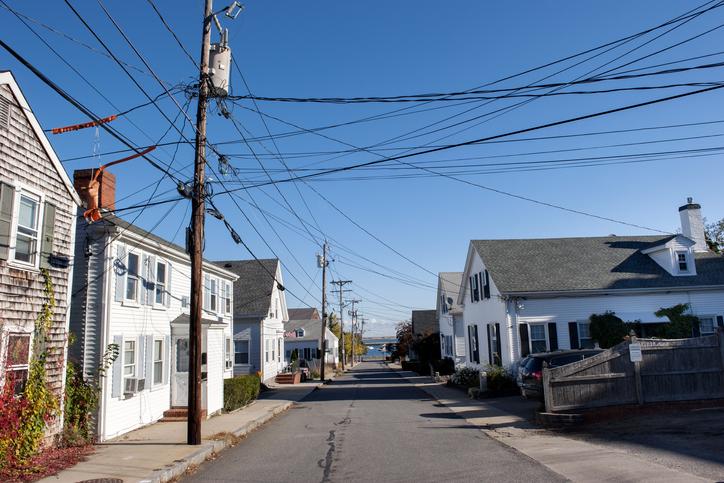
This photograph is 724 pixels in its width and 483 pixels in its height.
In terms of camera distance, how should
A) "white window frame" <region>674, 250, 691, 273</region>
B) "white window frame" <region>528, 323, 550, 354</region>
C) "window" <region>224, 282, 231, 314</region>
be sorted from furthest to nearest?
"window" <region>224, 282, 231, 314</region>
"white window frame" <region>674, 250, 691, 273</region>
"white window frame" <region>528, 323, 550, 354</region>

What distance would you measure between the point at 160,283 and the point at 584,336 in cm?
1839

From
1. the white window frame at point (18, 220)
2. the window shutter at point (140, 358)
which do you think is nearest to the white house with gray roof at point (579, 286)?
the window shutter at point (140, 358)

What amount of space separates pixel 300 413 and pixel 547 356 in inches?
344

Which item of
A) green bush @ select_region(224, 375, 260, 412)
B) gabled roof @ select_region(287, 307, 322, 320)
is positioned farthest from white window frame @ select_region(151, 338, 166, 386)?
gabled roof @ select_region(287, 307, 322, 320)

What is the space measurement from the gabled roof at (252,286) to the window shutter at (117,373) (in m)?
19.7

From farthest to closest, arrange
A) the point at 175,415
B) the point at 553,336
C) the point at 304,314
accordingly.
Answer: the point at 304,314 → the point at 553,336 → the point at 175,415

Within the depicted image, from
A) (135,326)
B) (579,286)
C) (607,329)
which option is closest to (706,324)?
(607,329)

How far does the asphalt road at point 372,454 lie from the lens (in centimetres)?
972

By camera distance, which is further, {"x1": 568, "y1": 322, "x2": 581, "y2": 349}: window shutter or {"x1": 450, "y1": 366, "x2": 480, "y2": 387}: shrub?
{"x1": 450, "y1": 366, "x2": 480, "y2": 387}: shrub

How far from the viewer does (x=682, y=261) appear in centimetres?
2870

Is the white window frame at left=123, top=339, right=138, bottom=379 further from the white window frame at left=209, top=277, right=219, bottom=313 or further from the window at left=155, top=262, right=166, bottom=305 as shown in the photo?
the white window frame at left=209, top=277, right=219, bottom=313

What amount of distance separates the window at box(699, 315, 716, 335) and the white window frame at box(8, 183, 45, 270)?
2692 centimetres

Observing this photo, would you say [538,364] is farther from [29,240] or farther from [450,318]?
[450,318]

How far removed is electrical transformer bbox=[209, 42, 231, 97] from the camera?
1412 centimetres
